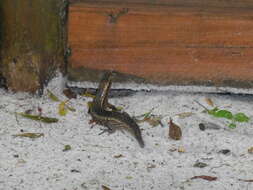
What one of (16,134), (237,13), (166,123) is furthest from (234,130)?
(16,134)

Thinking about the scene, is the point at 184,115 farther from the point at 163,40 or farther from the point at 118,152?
the point at 118,152

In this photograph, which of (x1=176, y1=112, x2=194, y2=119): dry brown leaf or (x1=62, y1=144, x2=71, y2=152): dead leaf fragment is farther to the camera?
(x1=176, y1=112, x2=194, y2=119): dry brown leaf

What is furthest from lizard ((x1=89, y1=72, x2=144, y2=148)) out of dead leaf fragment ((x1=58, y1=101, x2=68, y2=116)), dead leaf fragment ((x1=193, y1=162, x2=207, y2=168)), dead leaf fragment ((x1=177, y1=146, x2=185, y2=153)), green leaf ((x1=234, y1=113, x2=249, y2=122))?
green leaf ((x1=234, y1=113, x2=249, y2=122))

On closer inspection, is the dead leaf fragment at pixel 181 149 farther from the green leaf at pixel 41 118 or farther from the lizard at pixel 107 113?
the green leaf at pixel 41 118

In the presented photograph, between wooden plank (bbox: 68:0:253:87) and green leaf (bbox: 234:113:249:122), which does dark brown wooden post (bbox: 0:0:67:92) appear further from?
green leaf (bbox: 234:113:249:122)

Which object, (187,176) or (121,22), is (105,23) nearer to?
(121,22)

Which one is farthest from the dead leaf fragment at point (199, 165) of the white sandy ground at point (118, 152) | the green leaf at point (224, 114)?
the green leaf at point (224, 114)
